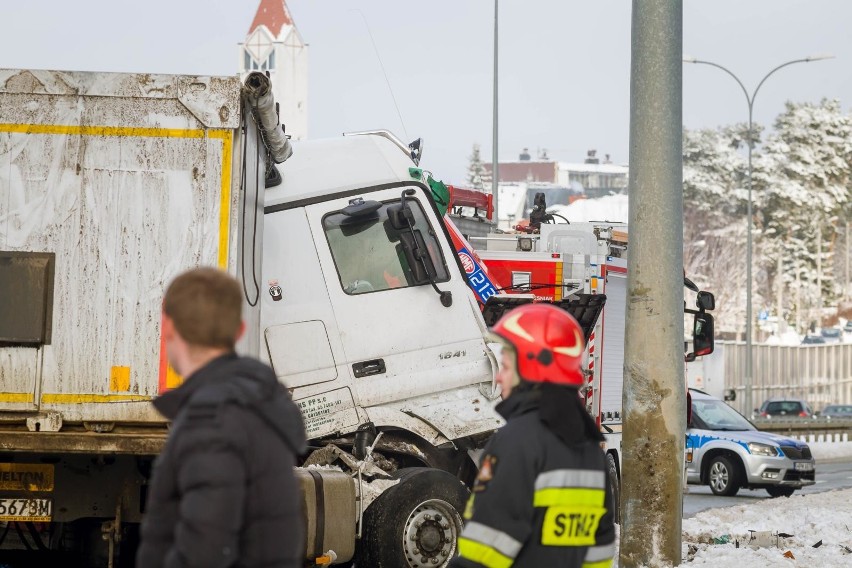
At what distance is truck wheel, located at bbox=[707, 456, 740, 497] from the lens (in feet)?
72.5

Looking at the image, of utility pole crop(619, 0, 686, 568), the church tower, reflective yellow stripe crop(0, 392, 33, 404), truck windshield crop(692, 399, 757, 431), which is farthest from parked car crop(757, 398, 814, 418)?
the church tower

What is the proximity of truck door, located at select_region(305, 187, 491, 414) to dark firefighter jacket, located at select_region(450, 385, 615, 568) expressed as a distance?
16.9ft

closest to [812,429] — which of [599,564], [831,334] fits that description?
[599,564]

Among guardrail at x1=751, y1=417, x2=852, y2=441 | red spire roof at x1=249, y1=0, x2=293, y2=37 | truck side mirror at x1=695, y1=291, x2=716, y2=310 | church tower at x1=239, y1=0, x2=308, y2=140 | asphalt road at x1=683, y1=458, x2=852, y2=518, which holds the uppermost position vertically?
red spire roof at x1=249, y1=0, x2=293, y2=37

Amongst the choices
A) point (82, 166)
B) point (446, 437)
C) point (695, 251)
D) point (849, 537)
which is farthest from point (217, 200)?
point (695, 251)

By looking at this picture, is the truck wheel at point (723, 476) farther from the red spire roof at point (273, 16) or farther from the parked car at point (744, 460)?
the red spire roof at point (273, 16)

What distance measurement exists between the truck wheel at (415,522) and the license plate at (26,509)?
1.95 m

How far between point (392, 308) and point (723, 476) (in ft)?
46.3

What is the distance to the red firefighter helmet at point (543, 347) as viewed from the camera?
401cm

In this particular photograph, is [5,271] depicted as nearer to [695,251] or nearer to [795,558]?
[795,558]

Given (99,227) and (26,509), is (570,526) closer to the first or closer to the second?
(99,227)

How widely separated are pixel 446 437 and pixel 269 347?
1.27 metres

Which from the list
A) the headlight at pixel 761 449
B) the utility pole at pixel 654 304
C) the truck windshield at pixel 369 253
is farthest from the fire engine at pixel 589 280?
the headlight at pixel 761 449

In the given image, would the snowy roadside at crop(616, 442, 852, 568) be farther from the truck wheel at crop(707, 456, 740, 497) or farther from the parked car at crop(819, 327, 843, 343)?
the parked car at crop(819, 327, 843, 343)
